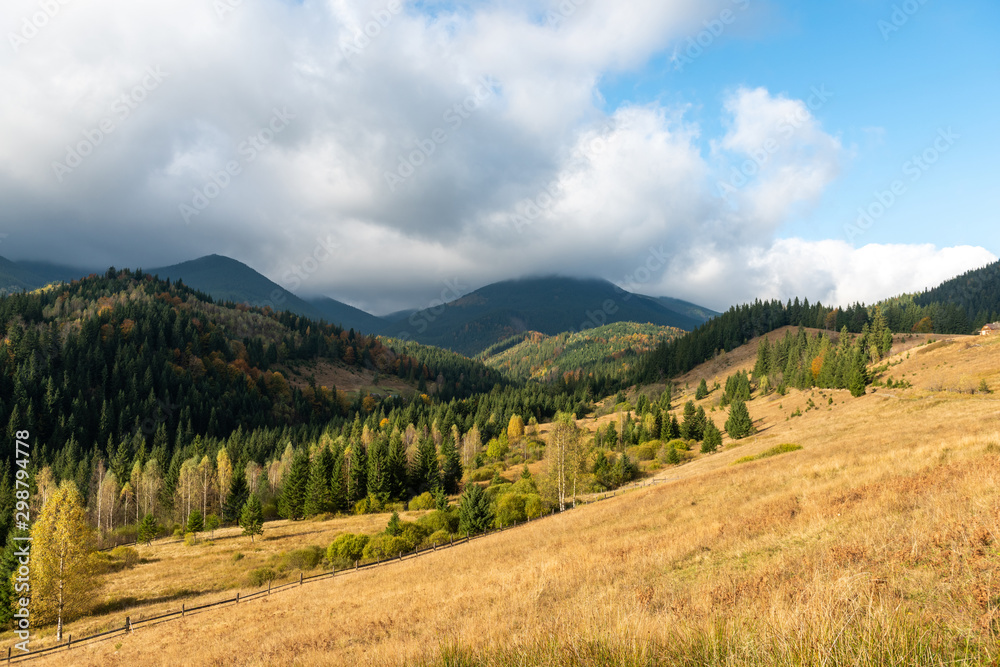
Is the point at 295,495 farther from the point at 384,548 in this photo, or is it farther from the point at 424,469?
the point at 384,548

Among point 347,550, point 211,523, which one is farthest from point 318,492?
point 347,550

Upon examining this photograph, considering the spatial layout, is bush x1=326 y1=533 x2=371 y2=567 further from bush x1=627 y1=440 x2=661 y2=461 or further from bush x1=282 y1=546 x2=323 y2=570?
bush x1=627 y1=440 x2=661 y2=461

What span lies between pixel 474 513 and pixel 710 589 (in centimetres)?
3803

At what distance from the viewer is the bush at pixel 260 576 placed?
37259 millimetres

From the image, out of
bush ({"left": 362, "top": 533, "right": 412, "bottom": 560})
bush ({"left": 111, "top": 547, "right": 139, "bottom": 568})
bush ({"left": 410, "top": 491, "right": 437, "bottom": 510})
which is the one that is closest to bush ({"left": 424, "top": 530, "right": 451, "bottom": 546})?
bush ({"left": 362, "top": 533, "right": 412, "bottom": 560})

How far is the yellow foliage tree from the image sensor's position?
31.0 metres

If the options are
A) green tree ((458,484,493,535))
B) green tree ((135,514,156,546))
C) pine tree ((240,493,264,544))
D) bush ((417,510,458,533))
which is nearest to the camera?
green tree ((458,484,493,535))

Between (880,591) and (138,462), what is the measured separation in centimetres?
11146

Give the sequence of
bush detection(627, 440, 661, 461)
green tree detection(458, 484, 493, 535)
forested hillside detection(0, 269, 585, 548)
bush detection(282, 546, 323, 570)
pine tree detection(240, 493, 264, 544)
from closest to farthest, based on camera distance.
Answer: bush detection(282, 546, 323, 570) → green tree detection(458, 484, 493, 535) → pine tree detection(240, 493, 264, 544) → bush detection(627, 440, 661, 461) → forested hillside detection(0, 269, 585, 548)

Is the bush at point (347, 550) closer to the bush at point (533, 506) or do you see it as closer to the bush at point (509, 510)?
the bush at point (509, 510)

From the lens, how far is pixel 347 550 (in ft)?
132

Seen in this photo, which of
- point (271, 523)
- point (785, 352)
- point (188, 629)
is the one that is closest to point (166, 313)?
point (271, 523)

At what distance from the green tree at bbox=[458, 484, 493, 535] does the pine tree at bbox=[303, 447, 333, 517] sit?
34220 millimetres

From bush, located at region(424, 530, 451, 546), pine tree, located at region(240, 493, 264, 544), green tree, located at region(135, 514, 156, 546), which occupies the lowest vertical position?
green tree, located at region(135, 514, 156, 546)
